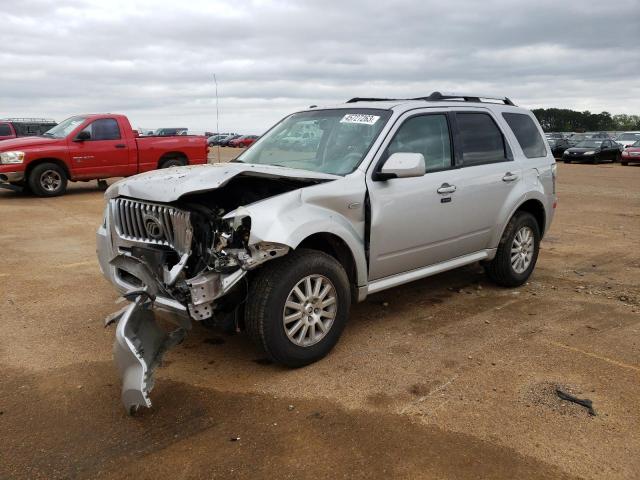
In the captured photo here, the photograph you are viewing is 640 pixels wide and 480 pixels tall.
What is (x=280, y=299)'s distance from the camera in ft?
11.9

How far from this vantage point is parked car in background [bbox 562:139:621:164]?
2720 cm

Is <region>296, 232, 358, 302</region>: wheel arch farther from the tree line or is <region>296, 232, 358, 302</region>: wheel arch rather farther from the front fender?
the tree line

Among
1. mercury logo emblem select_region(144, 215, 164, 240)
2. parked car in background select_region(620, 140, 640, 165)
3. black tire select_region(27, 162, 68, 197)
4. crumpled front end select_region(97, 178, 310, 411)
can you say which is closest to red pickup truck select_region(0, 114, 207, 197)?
black tire select_region(27, 162, 68, 197)

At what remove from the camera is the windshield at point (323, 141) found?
4.47 m

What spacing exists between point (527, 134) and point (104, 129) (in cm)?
1053

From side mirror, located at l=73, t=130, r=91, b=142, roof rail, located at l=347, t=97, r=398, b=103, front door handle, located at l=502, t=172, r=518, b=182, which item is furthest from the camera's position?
side mirror, located at l=73, t=130, r=91, b=142

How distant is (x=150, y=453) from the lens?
116 inches

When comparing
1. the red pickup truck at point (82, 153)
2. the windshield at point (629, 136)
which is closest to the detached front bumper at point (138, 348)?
the red pickup truck at point (82, 153)

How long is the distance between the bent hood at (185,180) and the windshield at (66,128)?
10.1 m

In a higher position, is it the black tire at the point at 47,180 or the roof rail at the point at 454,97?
the roof rail at the point at 454,97

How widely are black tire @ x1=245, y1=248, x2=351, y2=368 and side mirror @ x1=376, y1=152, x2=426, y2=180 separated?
80 cm

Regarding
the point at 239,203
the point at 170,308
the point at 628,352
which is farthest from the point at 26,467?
the point at 628,352

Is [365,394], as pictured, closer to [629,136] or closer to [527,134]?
[527,134]

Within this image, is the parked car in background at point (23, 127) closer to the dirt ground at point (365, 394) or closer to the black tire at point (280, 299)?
the dirt ground at point (365, 394)
